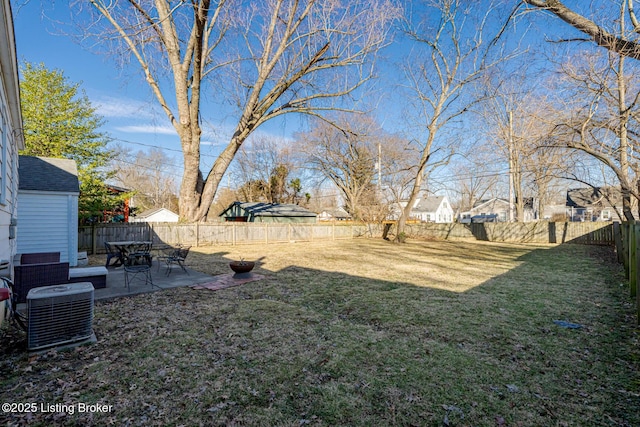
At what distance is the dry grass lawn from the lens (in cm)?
231

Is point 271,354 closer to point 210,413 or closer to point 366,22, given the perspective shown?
point 210,413

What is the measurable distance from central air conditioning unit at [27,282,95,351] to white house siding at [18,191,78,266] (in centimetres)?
671

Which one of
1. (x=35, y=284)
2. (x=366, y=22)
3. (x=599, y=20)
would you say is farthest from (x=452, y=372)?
(x=366, y=22)

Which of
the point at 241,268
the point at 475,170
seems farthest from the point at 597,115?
the point at 475,170

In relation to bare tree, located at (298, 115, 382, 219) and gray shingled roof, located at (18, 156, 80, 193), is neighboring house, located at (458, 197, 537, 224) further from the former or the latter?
gray shingled roof, located at (18, 156, 80, 193)

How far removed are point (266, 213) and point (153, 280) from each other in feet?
55.5

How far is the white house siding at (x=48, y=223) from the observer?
7988mm

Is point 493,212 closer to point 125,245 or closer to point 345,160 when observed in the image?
point 345,160

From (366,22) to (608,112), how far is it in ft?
28.4

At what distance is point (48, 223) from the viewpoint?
8328 millimetres

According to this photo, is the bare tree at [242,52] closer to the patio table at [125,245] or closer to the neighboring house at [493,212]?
the patio table at [125,245]

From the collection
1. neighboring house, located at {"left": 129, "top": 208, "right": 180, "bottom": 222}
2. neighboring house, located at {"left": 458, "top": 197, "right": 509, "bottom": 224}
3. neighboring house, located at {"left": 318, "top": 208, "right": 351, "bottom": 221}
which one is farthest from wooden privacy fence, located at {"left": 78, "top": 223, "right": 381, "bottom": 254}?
neighboring house, located at {"left": 458, "top": 197, "right": 509, "bottom": 224}

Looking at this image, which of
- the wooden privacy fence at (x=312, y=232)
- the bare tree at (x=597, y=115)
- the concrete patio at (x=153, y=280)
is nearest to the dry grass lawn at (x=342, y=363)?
the concrete patio at (x=153, y=280)

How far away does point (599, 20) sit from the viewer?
447cm
